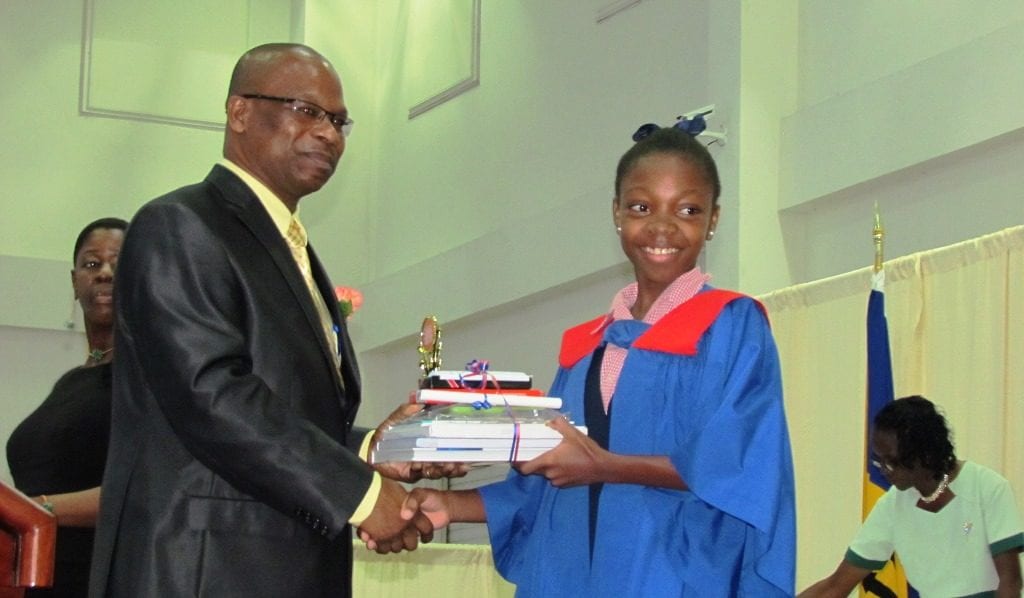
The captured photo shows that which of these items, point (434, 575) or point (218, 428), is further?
point (434, 575)

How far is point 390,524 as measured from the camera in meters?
2.86

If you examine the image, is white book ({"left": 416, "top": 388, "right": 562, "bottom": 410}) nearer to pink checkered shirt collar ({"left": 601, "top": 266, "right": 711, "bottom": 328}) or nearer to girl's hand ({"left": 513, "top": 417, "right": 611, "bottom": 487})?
girl's hand ({"left": 513, "top": 417, "right": 611, "bottom": 487})

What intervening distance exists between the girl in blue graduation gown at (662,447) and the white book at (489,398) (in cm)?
10

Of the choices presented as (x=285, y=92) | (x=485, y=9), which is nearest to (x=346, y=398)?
(x=285, y=92)

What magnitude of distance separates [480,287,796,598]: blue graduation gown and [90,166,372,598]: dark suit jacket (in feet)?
1.39

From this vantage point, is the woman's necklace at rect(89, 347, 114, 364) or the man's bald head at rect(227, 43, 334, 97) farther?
the woman's necklace at rect(89, 347, 114, 364)

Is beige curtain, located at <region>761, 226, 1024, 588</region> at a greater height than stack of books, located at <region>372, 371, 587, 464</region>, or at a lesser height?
greater

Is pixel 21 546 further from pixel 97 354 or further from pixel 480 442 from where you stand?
pixel 97 354

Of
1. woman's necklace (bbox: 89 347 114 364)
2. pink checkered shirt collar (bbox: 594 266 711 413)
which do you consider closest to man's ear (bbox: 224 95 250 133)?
pink checkered shirt collar (bbox: 594 266 711 413)

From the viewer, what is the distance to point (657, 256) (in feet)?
9.68

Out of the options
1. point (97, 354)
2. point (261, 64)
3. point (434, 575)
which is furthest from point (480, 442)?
point (434, 575)

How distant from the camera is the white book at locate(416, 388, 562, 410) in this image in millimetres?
2854

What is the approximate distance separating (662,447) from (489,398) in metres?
0.33

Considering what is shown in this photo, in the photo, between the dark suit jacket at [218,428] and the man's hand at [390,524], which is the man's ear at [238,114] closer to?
the dark suit jacket at [218,428]
